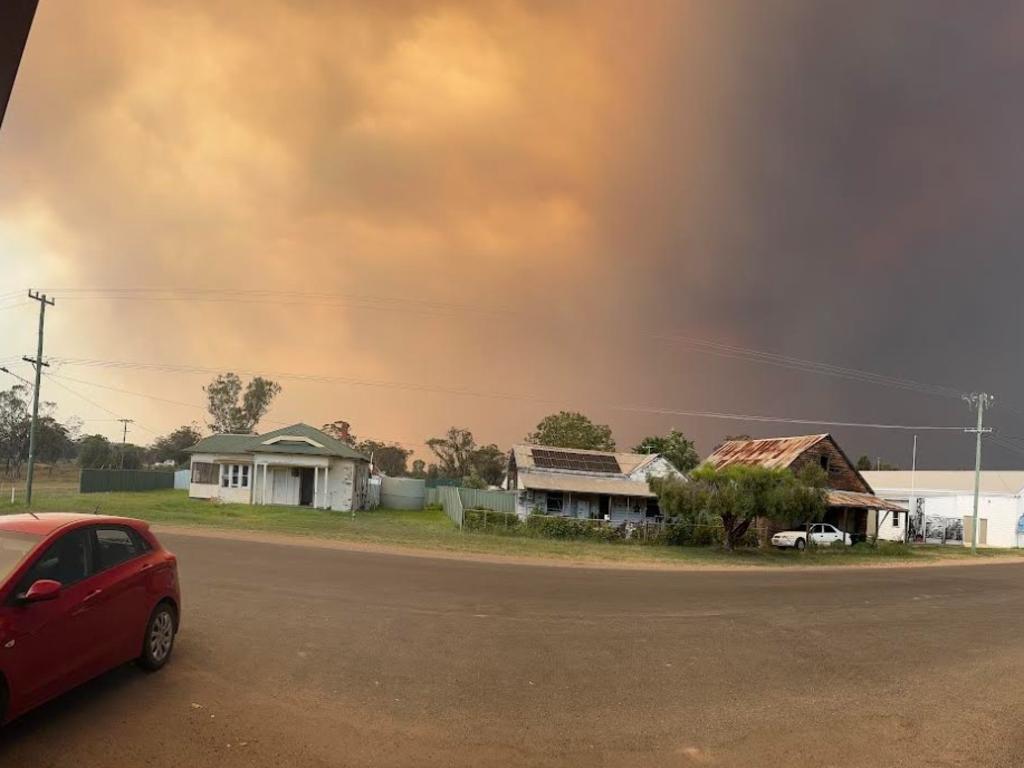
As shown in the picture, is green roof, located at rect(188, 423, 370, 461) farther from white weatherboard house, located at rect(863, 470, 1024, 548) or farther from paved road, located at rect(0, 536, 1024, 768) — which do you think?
white weatherboard house, located at rect(863, 470, 1024, 548)

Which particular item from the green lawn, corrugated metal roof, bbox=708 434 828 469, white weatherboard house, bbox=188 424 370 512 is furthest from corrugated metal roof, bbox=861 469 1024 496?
white weatherboard house, bbox=188 424 370 512

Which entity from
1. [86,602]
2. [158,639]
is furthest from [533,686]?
[86,602]

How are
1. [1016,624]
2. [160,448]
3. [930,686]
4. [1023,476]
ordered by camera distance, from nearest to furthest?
[930,686] → [1016,624] → [1023,476] → [160,448]

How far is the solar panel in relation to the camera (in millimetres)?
45719

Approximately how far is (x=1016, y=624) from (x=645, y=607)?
6.71 meters

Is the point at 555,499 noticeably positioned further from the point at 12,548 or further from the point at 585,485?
the point at 12,548

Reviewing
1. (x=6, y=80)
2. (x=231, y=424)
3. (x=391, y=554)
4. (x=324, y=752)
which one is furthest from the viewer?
(x=231, y=424)

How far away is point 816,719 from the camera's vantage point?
23.0 feet

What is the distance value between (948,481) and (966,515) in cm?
1677

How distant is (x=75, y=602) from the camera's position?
6.12 m

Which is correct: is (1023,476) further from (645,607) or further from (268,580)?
Result: (268,580)

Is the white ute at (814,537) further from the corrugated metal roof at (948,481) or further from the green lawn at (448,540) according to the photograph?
the corrugated metal roof at (948,481)

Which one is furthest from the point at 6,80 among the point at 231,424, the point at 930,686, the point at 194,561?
the point at 231,424

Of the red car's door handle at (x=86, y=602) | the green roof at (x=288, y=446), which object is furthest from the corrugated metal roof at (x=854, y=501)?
the red car's door handle at (x=86, y=602)
